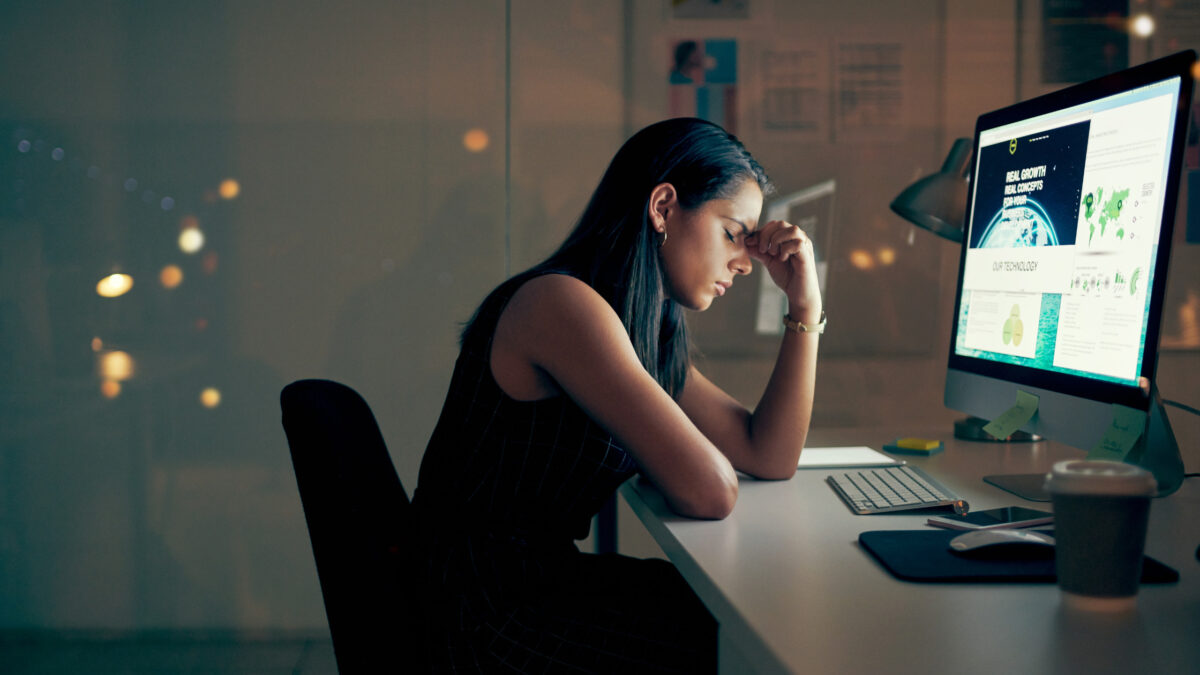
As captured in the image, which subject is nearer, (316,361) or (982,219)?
(982,219)

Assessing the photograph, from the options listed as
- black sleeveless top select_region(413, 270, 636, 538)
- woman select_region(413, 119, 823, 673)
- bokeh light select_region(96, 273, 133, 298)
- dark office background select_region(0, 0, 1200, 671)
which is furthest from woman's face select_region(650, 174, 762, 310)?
bokeh light select_region(96, 273, 133, 298)

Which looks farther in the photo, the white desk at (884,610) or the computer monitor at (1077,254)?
the computer monitor at (1077,254)

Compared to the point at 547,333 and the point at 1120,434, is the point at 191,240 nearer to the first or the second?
the point at 547,333

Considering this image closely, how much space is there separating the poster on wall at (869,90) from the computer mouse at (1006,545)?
1.73m

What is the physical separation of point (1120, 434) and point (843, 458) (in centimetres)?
48

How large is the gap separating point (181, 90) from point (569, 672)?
1901 mm

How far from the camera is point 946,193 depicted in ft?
5.67

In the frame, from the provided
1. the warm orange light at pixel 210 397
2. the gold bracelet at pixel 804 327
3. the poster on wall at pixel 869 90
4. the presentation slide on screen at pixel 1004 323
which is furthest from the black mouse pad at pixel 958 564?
the warm orange light at pixel 210 397

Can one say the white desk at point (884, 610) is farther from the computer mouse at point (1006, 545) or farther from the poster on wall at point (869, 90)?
the poster on wall at point (869, 90)

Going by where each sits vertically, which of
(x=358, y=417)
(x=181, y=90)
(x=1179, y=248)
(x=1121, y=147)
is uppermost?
(x=181, y=90)

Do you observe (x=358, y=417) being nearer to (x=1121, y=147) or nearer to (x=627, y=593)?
(x=627, y=593)

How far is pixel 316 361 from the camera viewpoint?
7.50 ft

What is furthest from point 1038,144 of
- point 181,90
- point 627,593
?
point 181,90

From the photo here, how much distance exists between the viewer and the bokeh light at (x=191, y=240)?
7.38ft
